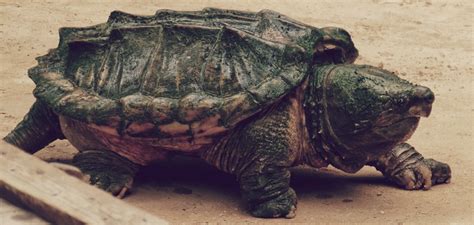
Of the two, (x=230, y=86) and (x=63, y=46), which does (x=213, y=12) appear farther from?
(x=63, y=46)

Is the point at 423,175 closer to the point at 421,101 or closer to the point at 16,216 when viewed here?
the point at 421,101

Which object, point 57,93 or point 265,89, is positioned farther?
point 57,93

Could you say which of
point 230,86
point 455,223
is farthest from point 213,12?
point 455,223

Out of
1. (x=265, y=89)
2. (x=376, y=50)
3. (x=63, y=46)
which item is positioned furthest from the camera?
(x=376, y=50)

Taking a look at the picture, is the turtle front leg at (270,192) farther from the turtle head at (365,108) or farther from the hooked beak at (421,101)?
the hooked beak at (421,101)

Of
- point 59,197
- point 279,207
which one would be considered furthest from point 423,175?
point 59,197

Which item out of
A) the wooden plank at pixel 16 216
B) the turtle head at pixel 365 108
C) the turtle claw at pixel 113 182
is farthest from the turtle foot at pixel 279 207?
the wooden plank at pixel 16 216

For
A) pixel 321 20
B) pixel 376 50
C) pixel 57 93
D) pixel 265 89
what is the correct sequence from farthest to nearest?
pixel 321 20 < pixel 376 50 < pixel 57 93 < pixel 265 89
